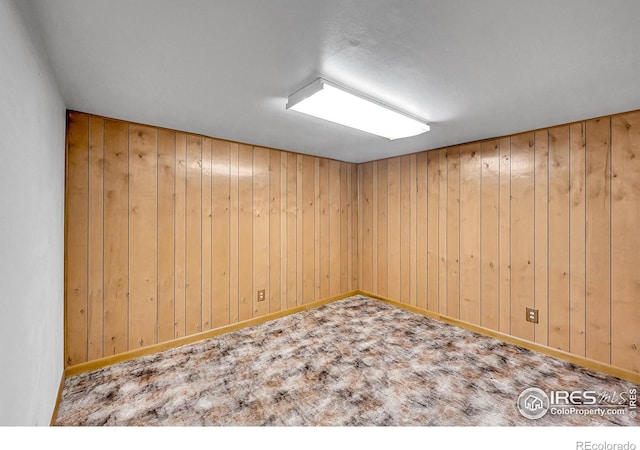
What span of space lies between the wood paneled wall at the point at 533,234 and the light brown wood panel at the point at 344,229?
735mm

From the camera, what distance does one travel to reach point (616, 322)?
2.36 m

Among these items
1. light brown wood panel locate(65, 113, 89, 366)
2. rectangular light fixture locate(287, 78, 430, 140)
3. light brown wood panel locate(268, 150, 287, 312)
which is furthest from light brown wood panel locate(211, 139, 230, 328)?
rectangular light fixture locate(287, 78, 430, 140)

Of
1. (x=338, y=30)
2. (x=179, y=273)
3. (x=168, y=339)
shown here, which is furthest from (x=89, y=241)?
(x=338, y=30)

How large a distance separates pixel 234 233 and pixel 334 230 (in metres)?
1.63

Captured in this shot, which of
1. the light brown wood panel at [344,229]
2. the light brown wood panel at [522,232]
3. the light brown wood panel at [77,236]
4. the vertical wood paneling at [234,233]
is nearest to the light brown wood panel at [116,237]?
the light brown wood panel at [77,236]

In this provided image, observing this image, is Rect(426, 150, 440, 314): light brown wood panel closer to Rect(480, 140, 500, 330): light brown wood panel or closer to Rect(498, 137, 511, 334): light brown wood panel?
Rect(480, 140, 500, 330): light brown wood panel

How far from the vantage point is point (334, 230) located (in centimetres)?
435

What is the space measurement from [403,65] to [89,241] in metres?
2.76

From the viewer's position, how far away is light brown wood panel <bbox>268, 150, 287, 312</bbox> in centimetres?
358

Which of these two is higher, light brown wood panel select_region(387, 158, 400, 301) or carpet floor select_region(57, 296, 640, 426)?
light brown wood panel select_region(387, 158, 400, 301)

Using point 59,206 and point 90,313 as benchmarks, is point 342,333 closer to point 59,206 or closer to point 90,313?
point 90,313

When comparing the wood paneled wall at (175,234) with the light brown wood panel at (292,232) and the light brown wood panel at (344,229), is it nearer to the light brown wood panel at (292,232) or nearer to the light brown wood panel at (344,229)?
the light brown wood panel at (292,232)

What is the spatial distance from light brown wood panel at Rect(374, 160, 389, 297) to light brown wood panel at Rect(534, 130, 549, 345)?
1.80 meters

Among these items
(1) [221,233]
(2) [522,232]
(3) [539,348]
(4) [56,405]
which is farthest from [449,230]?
(4) [56,405]
